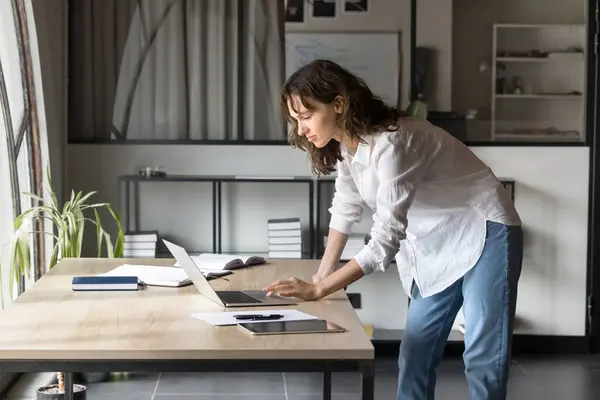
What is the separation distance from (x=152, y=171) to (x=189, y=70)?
0.58 m

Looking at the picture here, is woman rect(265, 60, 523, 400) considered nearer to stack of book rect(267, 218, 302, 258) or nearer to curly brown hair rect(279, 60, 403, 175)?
curly brown hair rect(279, 60, 403, 175)

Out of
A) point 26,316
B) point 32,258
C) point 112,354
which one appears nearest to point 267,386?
point 32,258

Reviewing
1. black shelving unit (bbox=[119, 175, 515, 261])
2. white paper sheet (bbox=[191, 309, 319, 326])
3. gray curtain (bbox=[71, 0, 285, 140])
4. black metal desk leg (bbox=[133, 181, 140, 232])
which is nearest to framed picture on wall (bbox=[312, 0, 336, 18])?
gray curtain (bbox=[71, 0, 285, 140])

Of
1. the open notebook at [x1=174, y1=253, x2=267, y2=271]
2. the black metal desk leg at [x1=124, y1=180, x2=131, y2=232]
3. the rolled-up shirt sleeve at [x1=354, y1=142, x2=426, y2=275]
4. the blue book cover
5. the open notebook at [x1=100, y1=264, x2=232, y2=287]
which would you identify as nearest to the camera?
the rolled-up shirt sleeve at [x1=354, y1=142, x2=426, y2=275]

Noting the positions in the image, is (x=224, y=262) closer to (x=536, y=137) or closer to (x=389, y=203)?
(x=389, y=203)

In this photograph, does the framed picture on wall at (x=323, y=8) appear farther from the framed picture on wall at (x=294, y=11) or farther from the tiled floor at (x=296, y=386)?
the tiled floor at (x=296, y=386)

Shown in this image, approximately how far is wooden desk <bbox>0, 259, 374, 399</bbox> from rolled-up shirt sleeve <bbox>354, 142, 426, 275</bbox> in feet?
0.51

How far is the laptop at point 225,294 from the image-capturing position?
8.96ft

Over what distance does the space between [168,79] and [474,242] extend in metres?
2.99

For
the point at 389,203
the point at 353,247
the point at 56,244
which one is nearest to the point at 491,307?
Answer: the point at 389,203

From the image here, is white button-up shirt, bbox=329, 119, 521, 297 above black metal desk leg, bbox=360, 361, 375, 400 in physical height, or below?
above

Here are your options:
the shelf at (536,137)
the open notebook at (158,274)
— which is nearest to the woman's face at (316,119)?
the open notebook at (158,274)

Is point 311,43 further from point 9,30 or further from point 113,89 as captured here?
point 9,30

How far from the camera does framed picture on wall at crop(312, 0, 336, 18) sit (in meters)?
5.51
